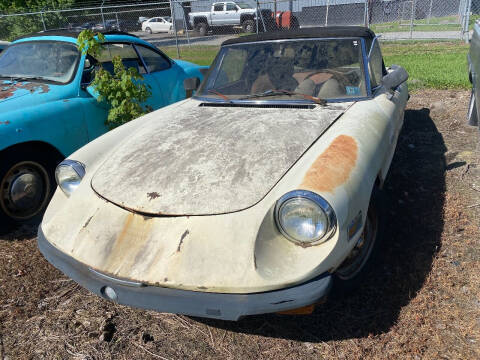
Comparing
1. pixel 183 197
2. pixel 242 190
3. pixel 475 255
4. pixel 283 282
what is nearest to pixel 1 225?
pixel 183 197

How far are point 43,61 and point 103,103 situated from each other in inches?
34.0

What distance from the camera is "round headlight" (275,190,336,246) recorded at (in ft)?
6.57

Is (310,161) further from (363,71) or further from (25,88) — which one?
(25,88)

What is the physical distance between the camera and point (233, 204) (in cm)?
215

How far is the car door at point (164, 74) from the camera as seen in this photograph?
5.37 metres

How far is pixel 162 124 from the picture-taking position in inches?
123

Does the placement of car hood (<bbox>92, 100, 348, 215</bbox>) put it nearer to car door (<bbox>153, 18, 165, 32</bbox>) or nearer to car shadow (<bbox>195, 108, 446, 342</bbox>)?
car shadow (<bbox>195, 108, 446, 342</bbox>)

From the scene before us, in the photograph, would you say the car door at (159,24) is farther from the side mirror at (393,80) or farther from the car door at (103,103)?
the side mirror at (393,80)

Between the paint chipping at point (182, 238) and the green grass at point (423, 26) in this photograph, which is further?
the green grass at point (423, 26)

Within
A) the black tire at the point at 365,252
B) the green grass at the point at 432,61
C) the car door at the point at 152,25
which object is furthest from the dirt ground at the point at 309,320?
the car door at the point at 152,25

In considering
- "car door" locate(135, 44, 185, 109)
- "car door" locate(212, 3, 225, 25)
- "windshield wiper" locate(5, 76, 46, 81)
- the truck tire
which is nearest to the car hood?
"windshield wiper" locate(5, 76, 46, 81)

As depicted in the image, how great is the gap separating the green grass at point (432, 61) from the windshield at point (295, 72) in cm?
538

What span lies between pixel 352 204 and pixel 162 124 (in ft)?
5.45

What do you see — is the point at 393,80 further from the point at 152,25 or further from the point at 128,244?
the point at 152,25
